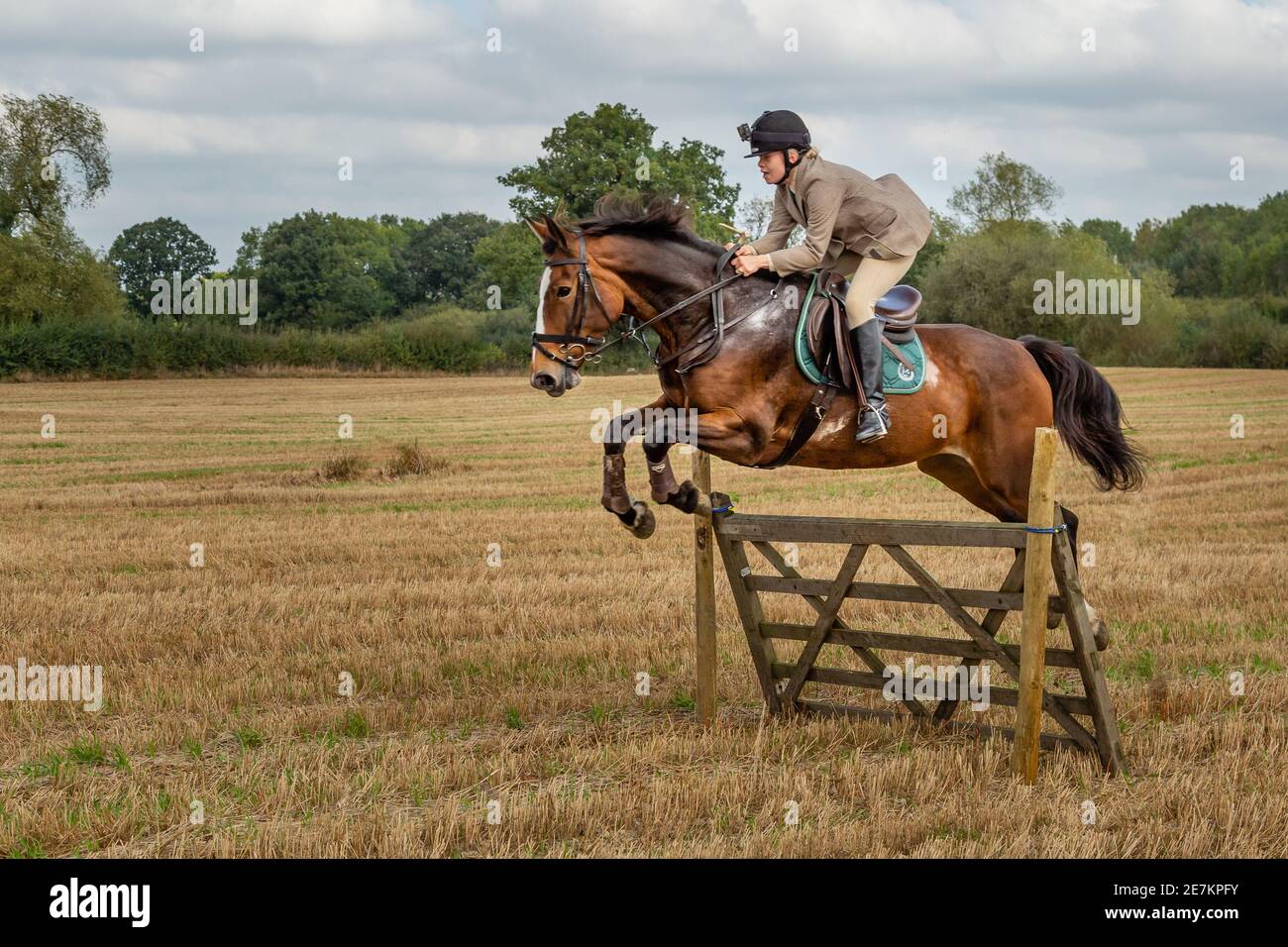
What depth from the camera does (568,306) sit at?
6.80 meters

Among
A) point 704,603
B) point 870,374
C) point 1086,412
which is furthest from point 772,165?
point 1086,412

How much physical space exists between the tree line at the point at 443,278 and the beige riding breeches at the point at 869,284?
85.6ft

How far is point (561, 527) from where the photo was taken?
47.7 feet

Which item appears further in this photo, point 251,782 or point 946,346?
point 946,346

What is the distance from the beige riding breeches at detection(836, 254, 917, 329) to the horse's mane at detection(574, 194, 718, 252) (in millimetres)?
857

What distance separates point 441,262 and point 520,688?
6692 centimetres

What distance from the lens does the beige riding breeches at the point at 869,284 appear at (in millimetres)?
7250

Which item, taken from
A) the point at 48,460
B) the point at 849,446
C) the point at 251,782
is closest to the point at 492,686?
the point at 251,782

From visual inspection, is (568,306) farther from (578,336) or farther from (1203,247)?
(1203,247)

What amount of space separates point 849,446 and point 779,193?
5.01 feet

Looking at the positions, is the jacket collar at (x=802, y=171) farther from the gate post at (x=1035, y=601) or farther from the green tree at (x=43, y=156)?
the green tree at (x=43, y=156)

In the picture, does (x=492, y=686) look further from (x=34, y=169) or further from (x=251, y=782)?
(x=34, y=169)

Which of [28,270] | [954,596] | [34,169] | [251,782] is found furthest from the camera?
[34,169]

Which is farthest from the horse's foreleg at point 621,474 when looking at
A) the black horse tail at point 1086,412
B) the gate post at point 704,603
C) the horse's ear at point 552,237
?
the black horse tail at point 1086,412
